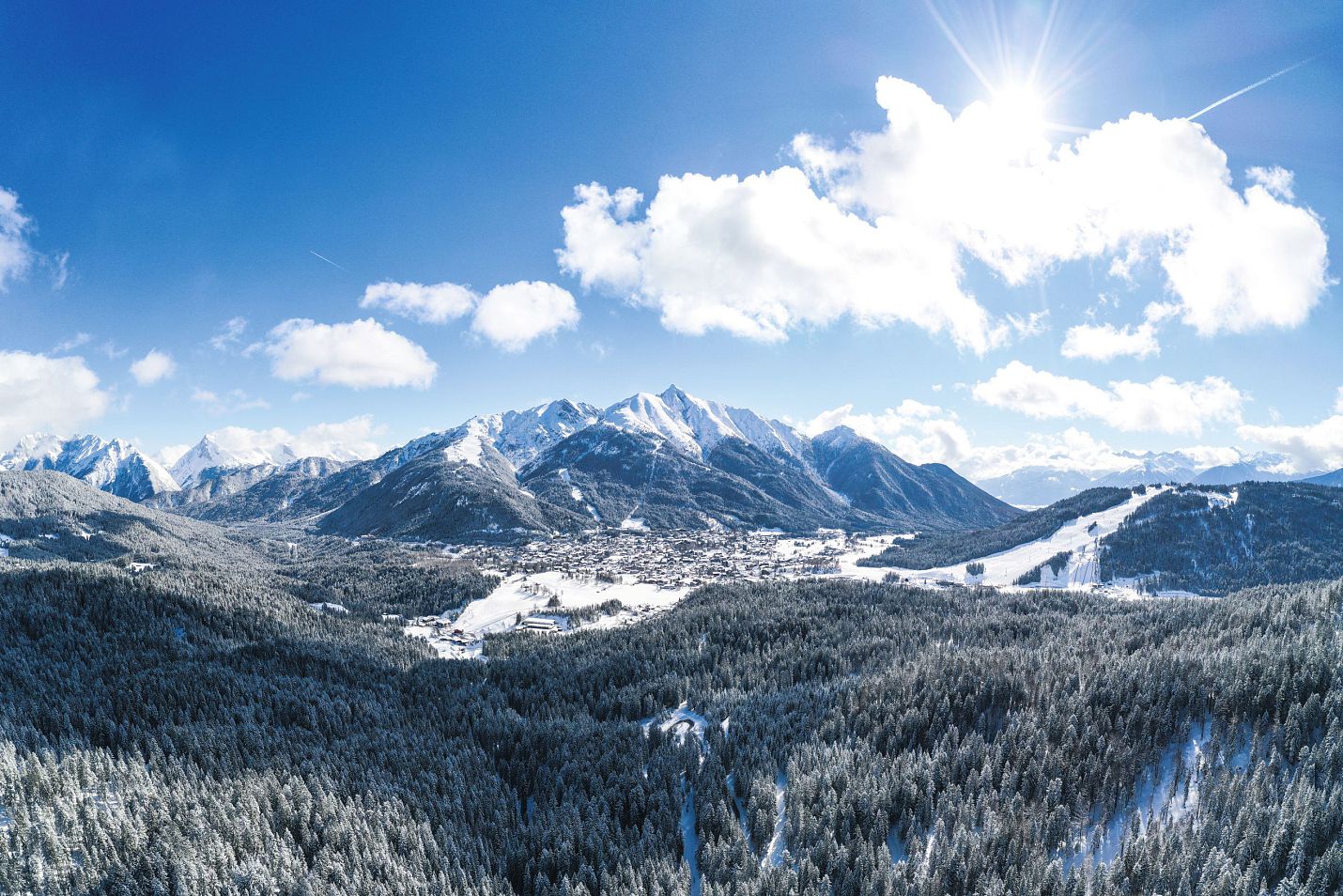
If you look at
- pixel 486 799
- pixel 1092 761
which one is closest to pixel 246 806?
pixel 486 799

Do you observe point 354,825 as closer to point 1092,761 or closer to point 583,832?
point 583,832

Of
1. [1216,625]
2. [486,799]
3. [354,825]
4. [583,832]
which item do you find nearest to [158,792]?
[354,825]

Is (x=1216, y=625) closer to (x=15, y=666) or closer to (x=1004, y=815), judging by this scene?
(x=1004, y=815)

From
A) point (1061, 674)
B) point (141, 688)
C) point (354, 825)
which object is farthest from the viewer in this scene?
point (141, 688)

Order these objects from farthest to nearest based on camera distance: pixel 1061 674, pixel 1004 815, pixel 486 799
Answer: pixel 1061 674 < pixel 486 799 < pixel 1004 815

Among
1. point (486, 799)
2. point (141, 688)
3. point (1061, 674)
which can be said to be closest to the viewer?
point (486, 799)

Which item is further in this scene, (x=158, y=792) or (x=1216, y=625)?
(x=1216, y=625)

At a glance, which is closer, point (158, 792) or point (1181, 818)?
point (1181, 818)

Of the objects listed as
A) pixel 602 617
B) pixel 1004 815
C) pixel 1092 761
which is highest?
pixel 1092 761

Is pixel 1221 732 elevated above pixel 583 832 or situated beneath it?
elevated above
